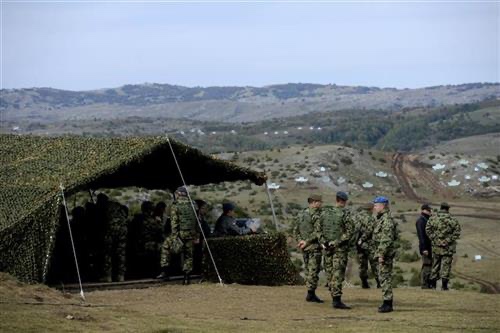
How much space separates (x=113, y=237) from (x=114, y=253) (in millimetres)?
357

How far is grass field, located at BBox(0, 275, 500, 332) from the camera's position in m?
14.1

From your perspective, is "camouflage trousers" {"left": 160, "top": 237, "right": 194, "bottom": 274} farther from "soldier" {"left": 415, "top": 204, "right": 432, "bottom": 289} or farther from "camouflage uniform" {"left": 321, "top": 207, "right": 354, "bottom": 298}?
"soldier" {"left": 415, "top": 204, "right": 432, "bottom": 289}

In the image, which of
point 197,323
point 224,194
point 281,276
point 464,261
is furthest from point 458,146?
point 197,323

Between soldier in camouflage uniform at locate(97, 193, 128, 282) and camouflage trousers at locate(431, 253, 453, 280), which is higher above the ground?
soldier in camouflage uniform at locate(97, 193, 128, 282)

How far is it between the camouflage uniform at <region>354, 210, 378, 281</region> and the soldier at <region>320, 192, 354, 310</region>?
405cm

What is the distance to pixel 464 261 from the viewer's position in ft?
117

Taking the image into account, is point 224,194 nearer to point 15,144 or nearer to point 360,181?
point 360,181

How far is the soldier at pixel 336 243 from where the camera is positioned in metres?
16.7

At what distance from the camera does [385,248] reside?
1619cm

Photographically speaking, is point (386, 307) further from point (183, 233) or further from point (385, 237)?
point (183, 233)

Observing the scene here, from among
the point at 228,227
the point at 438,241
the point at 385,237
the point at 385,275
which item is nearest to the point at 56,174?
the point at 228,227

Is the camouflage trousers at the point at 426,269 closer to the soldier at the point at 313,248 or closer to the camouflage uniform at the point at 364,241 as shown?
the camouflage uniform at the point at 364,241

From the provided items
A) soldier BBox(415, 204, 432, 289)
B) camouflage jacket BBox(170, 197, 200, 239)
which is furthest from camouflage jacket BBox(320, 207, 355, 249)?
soldier BBox(415, 204, 432, 289)

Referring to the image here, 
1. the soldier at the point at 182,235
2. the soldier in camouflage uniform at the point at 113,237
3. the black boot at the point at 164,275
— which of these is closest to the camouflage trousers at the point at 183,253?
the soldier at the point at 182,235
